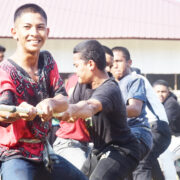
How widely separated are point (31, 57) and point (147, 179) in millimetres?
3425

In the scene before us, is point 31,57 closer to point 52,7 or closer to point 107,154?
point 107,154

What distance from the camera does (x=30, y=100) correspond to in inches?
138

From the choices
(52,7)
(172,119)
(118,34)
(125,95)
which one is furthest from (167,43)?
(125,95)

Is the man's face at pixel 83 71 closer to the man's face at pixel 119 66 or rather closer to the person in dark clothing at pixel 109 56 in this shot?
the person in dark clothing at pixel 109 56

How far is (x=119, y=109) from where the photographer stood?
14.6ft

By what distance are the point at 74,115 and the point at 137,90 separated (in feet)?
6.34

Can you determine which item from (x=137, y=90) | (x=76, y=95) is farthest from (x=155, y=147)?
(x=76, y=95)

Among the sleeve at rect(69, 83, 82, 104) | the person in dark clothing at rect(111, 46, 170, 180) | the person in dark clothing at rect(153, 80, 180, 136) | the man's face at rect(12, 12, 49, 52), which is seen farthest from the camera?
the person in dark clothing at rect(153, 80, 180, 136)

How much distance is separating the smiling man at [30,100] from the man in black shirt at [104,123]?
56 cm

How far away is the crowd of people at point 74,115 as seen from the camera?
336 centimetres

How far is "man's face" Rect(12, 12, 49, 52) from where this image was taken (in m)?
3.58

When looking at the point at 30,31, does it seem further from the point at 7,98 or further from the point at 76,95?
the point at 76,95

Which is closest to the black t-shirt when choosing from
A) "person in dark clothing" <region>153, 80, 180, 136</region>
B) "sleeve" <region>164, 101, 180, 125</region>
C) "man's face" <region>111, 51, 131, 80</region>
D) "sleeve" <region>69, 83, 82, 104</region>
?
"sleeve" <region>69, 83, 82, 104</region>

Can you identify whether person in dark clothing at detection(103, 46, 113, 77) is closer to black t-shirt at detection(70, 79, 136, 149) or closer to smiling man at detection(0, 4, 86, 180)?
black t-shirt at detection(70, 79, 136, 149)
